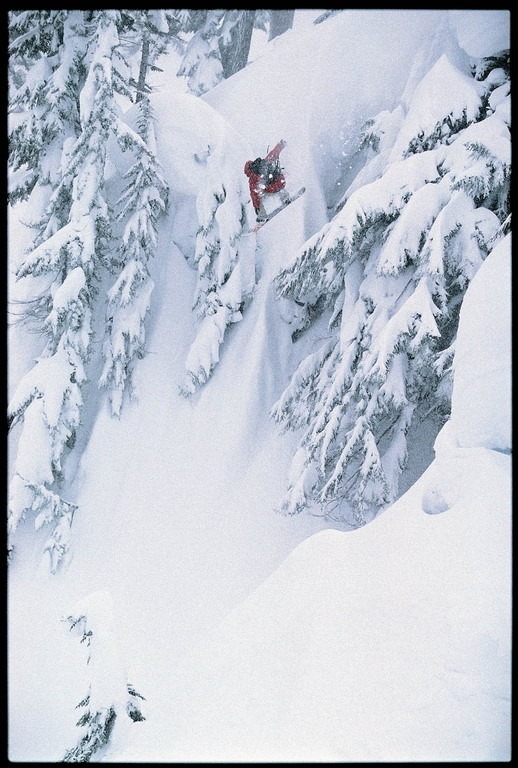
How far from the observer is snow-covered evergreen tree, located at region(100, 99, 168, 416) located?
661 cm

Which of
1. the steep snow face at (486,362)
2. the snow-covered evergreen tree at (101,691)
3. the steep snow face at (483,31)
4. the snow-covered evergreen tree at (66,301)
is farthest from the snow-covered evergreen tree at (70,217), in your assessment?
the steep snow face at (486,362)

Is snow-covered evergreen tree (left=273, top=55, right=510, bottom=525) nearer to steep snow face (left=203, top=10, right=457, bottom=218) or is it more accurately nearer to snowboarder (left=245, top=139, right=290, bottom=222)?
steep snow face (left=203, top=10, right=457, bottom=218)

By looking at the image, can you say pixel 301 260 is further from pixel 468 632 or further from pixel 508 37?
pixel 468 632

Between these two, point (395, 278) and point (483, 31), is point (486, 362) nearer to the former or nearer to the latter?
point (395, 278)

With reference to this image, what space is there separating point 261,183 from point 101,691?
556cm

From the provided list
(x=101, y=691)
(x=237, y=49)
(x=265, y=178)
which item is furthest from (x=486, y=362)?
(x=237, y=49)

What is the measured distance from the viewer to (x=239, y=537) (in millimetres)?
5953

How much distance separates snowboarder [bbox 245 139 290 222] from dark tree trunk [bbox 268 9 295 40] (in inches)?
76.9

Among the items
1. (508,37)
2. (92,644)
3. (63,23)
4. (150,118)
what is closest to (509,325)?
(508,37)

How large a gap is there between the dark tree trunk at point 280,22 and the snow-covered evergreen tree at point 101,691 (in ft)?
23.9

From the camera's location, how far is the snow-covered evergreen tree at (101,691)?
13.7 feet

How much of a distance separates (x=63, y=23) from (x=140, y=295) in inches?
127

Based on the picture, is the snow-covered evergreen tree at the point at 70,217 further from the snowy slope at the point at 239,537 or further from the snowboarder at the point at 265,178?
the snowboarder at the point at 265,178

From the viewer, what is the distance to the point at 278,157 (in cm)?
659
